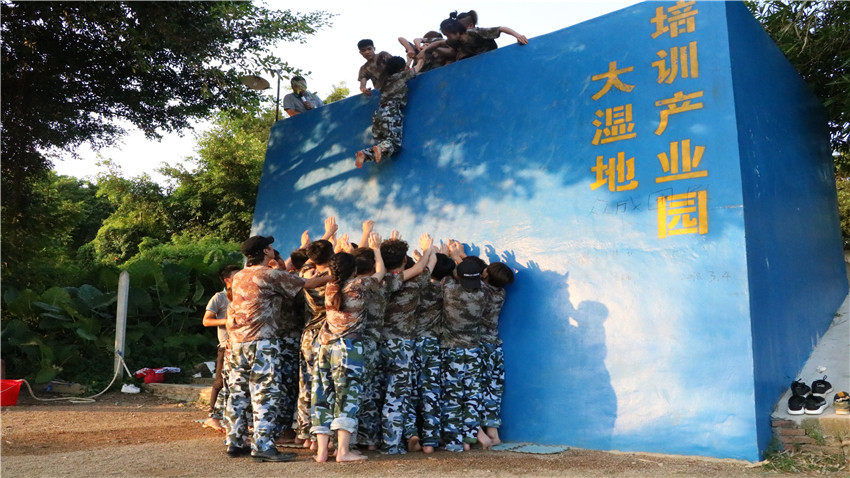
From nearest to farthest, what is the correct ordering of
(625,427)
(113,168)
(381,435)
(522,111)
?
1. (625,427)
2. (381,435)
3. (522,111)
4. (113,168)

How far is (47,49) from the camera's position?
7867 mm

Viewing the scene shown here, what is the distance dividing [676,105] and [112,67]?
7272 mm

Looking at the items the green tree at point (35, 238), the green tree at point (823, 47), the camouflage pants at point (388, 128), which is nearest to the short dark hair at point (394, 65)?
the camouflage pants at point (388, 128)

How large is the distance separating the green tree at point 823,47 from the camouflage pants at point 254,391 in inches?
265

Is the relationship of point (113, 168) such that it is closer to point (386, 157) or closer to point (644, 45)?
point (386, 157)

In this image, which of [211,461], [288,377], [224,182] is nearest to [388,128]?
[288,377]

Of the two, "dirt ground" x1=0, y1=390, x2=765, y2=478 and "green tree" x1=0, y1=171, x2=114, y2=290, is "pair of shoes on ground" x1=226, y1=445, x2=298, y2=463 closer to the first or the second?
"dirt ground" x1=0, y1=390, x2=765, y2=478

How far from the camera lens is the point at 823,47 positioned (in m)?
7.45

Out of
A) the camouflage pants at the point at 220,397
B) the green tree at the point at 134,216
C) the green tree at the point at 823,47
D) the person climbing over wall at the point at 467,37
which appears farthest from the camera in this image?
the green tree at the point at 134,216

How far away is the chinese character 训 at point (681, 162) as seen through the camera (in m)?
4.66

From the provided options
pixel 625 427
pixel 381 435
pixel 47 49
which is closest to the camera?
pixel 625 427

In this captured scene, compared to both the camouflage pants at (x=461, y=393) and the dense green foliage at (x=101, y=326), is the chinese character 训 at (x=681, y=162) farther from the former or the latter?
the dense green foliage at (x=101, y=326)

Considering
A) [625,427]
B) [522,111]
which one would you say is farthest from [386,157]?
[625,427]

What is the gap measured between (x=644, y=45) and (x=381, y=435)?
12.6ft
